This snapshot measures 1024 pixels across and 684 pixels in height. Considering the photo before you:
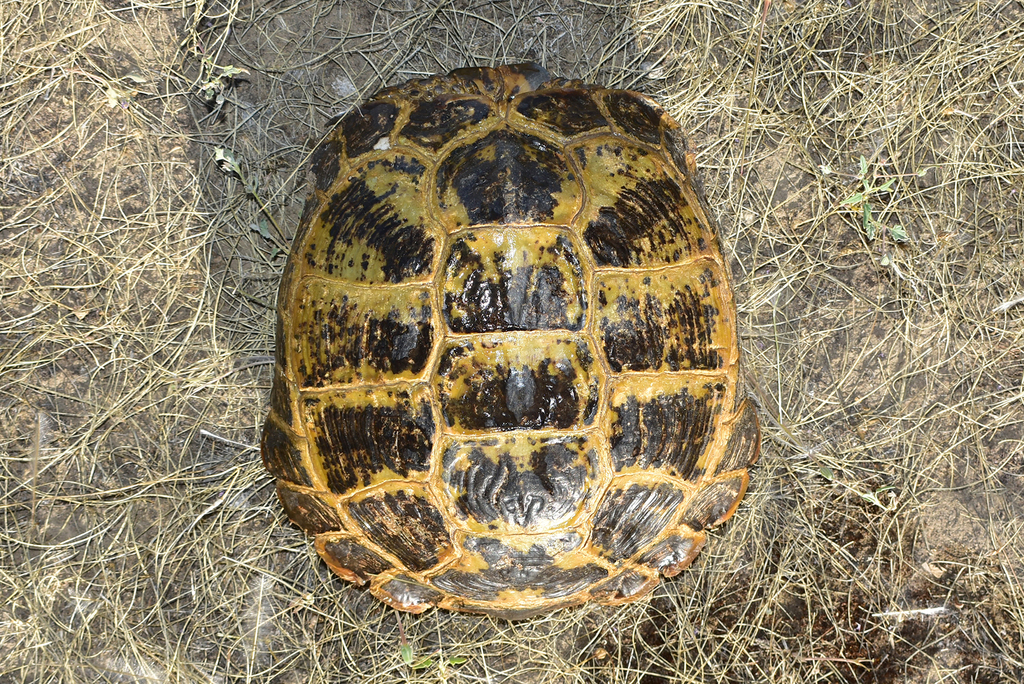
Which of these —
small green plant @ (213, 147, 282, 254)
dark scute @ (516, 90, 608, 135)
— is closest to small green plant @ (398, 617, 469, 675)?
small green plant @ (213, 147, 282, 254)

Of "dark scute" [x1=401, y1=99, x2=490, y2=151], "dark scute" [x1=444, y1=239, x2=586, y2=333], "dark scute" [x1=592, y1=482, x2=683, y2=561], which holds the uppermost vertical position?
"dark scute" [x1=401, y1=99, x2=490, y2=151]

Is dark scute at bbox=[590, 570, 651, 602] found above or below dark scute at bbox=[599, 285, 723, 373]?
below

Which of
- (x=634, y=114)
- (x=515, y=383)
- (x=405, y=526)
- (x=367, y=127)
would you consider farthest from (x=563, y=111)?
(x=405, y=526)

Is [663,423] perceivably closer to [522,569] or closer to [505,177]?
[522,569]

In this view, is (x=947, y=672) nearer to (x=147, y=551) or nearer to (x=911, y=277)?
(x=911, y=277)

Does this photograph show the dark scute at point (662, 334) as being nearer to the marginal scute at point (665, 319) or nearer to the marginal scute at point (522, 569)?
the marginal scute at point (665, 319)

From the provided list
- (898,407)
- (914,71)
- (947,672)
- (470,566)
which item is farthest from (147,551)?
(914,71)

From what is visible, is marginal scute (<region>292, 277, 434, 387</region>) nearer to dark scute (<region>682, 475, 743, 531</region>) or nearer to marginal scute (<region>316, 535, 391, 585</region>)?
marginal scute (<region>316, 535, 391, 585</region>)
